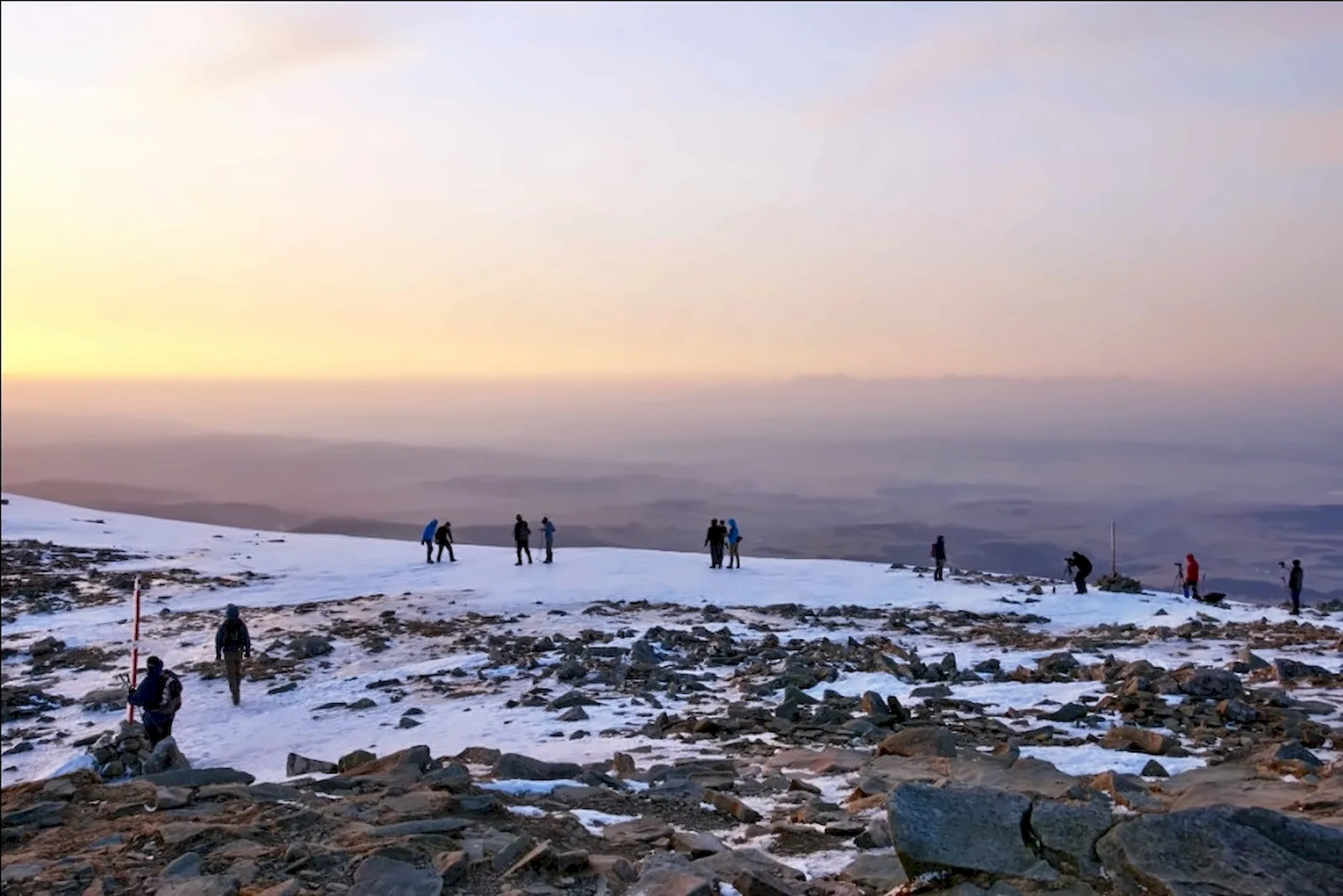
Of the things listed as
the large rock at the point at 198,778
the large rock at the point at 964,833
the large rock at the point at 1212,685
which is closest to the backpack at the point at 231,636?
the large rock at the point at 198,778

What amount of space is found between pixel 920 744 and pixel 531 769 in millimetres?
4512

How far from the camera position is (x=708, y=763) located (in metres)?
11.1

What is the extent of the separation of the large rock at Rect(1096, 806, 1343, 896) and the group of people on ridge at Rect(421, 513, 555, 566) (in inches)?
1090

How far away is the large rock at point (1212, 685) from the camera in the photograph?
540 inches

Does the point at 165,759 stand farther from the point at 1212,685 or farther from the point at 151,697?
the point at 1212,685

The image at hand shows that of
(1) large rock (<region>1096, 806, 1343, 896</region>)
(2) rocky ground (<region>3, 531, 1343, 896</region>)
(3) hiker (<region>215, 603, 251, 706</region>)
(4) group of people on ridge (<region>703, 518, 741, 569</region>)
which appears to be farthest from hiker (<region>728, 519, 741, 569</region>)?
(1) large rock (<region>1096, 806, 1343, 896</region>)

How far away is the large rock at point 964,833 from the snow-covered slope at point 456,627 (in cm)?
464

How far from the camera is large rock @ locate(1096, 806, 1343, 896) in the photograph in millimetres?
5766

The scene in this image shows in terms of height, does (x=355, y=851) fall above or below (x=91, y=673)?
above

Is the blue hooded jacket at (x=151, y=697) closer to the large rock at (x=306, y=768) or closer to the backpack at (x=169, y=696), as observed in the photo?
the backpack at (x=169, y=696)

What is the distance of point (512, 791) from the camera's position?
9883 mm

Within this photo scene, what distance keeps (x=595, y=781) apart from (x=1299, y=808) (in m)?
6.56

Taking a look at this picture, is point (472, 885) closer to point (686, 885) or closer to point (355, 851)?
point (355, 851)

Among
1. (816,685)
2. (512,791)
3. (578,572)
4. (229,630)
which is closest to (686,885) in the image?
(512,791)
